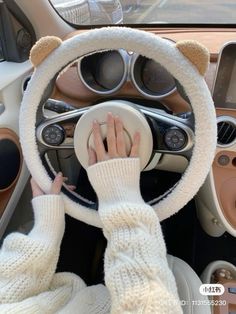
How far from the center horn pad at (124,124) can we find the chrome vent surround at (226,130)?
0.83 feet

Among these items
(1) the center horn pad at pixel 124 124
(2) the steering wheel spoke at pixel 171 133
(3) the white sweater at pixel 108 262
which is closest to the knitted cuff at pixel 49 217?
(3) the white sweater at pixel 108 262

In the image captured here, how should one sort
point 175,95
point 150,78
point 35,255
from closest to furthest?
1. point 35,255
2. point 175,95
3. point 150,78

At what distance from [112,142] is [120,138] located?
20 millimetres

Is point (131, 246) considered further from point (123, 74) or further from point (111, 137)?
point (123, 74)

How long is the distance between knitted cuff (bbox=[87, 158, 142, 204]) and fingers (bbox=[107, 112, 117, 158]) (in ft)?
0.08

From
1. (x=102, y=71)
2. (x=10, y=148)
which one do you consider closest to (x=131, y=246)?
(x=102, y=71)

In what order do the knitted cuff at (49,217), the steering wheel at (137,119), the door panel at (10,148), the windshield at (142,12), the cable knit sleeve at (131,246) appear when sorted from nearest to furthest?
the cable knit sleeve at (131,246)
the steering wheel at (137,119)
the knitted cuff at (49,217)
the door panel at (10,148)
the windshield at (142,12)

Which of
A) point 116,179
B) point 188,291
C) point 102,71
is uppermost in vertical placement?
point 102,71

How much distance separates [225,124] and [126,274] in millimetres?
514

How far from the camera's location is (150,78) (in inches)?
42.5

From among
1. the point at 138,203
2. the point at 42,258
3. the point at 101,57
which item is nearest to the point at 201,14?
the point at 101,57

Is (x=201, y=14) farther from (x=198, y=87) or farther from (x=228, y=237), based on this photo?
(x=198, y=87)

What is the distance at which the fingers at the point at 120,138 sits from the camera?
2.70ft

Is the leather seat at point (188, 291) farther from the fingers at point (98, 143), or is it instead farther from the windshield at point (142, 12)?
the windshield at point (142, 12)
